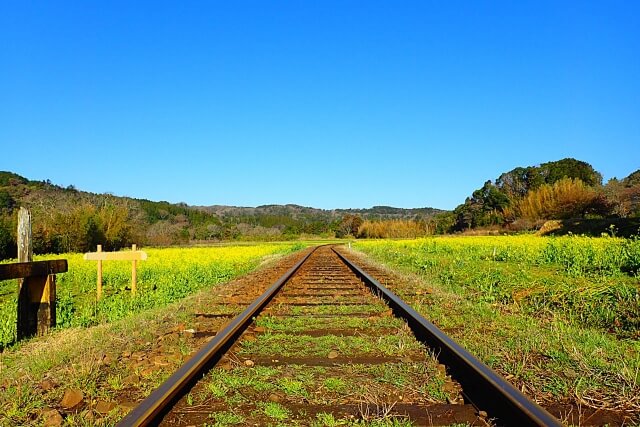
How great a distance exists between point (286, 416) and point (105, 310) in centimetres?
742

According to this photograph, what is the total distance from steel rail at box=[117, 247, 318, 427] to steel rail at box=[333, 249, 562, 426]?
186 cm

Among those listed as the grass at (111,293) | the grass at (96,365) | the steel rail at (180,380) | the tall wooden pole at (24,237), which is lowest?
the grass at (111,293)

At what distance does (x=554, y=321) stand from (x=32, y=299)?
7.17 metres

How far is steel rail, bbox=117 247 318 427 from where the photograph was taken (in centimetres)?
259

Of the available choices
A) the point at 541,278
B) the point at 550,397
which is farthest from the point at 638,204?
the point at 550,397

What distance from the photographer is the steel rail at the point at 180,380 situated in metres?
2.59

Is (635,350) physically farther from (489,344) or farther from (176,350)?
(176,350)

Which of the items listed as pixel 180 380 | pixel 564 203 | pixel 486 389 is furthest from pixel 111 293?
pixel 564 203

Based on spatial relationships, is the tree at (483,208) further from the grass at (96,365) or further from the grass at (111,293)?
the grass at (96,365)

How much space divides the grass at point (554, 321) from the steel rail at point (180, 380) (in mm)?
2228

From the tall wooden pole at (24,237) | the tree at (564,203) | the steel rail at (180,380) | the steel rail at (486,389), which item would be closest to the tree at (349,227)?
the tree at (564,203)

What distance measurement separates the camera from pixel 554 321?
599cm

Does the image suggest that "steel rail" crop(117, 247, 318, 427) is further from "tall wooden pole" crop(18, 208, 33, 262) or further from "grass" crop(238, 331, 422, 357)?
"tall wooden pole" crop(18, 208, 33, 262)

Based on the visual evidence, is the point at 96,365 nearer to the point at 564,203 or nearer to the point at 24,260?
the point at 24,260
